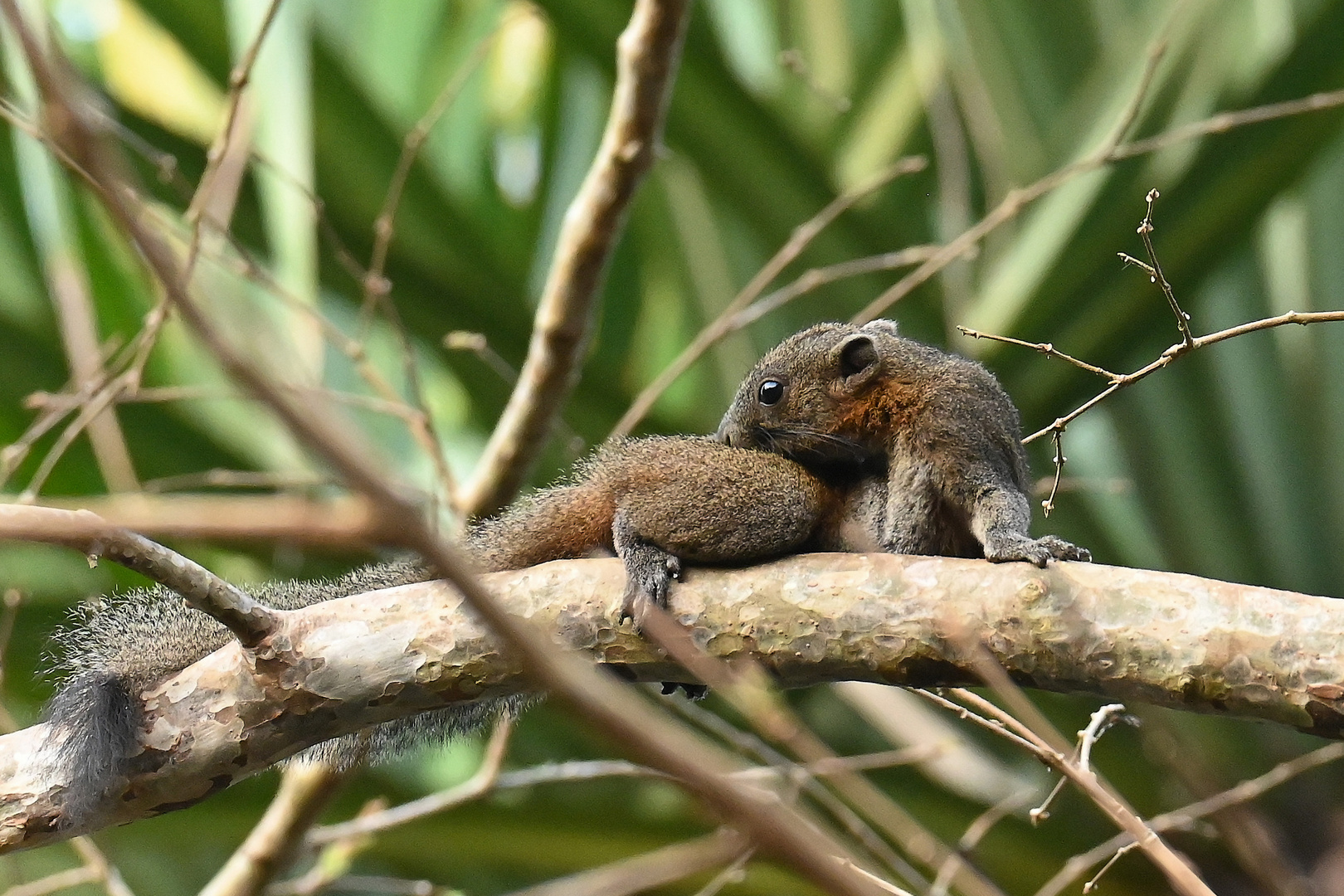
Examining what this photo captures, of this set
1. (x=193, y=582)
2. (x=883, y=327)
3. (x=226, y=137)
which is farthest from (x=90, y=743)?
(x=883, y=327)

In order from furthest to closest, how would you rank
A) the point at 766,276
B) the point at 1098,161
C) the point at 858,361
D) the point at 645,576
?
the point at 766,276 < the point at 1098,161 < the point at 858,361 < the point at 645,576

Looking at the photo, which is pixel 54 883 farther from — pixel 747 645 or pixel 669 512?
pixel 747 645

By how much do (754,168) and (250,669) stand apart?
8.32 feet

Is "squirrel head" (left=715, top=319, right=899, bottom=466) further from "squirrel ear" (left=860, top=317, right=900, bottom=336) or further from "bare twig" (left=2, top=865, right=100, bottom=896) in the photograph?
"bare twig" (left=2, top=865, right=100, bottom=896)

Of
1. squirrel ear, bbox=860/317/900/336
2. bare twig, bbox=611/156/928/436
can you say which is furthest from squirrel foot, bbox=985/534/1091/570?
bare twig, bbox=611/156/928/436

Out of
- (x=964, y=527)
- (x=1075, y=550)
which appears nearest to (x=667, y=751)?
(x=1075, y=550)

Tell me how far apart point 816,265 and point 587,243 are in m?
1.32

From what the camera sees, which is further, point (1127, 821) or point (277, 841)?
point (277, 841)

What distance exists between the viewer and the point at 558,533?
2.21 meters

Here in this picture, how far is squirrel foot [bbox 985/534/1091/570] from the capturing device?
1791mm

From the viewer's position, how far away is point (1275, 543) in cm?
410

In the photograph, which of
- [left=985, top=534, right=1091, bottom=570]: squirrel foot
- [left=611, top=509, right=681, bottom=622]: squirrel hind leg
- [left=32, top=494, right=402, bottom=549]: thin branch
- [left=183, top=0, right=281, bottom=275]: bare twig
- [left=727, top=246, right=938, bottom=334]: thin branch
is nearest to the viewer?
[left=32, top=494, right=402, bottom=549]: thin branch

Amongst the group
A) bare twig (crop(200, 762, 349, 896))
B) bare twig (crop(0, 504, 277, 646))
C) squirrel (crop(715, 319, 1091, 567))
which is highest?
squirrel (crop(715, 319, 1091, 567))

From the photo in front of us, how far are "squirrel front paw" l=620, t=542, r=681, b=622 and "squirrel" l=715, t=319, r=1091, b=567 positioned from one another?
1.31ft
